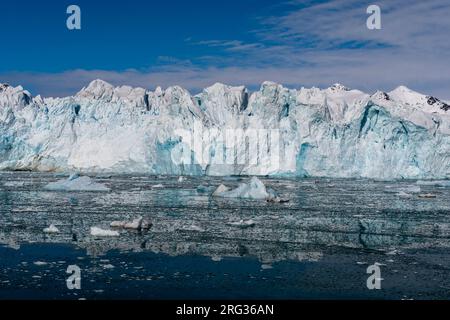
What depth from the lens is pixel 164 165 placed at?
5844 centimetres

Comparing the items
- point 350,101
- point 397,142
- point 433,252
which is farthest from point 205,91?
point 433,252

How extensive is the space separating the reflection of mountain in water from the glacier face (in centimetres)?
2322

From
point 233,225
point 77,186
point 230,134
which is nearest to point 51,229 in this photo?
point 233,225

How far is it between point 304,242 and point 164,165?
148 ft

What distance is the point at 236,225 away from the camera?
17016 millimetres

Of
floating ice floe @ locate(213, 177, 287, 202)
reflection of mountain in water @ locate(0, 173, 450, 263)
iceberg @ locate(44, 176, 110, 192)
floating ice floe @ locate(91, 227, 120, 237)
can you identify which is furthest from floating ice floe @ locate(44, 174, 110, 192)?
floating ice floe @ locate(91, 227, 120, 237)

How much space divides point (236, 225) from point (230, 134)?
4190 centimetres

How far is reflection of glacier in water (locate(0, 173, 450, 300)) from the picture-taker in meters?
13.2

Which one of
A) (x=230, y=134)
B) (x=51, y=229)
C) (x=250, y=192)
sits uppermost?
(x=230, y=134)

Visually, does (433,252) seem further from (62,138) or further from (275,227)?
(62,138)

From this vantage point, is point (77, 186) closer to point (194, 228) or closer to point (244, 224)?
point (244, 224)

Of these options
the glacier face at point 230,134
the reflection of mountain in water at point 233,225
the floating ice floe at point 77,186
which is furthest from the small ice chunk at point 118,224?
the glacier face at point 230,134

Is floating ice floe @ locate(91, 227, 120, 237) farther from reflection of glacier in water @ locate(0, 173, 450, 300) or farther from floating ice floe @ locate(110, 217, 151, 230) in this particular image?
floating ice floe @ locate(110, 217, 151, 230)

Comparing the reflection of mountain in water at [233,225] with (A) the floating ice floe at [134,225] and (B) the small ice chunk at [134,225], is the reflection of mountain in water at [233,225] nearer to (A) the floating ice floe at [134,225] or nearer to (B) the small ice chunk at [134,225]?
(A) the floating ice floe at [134,225]
